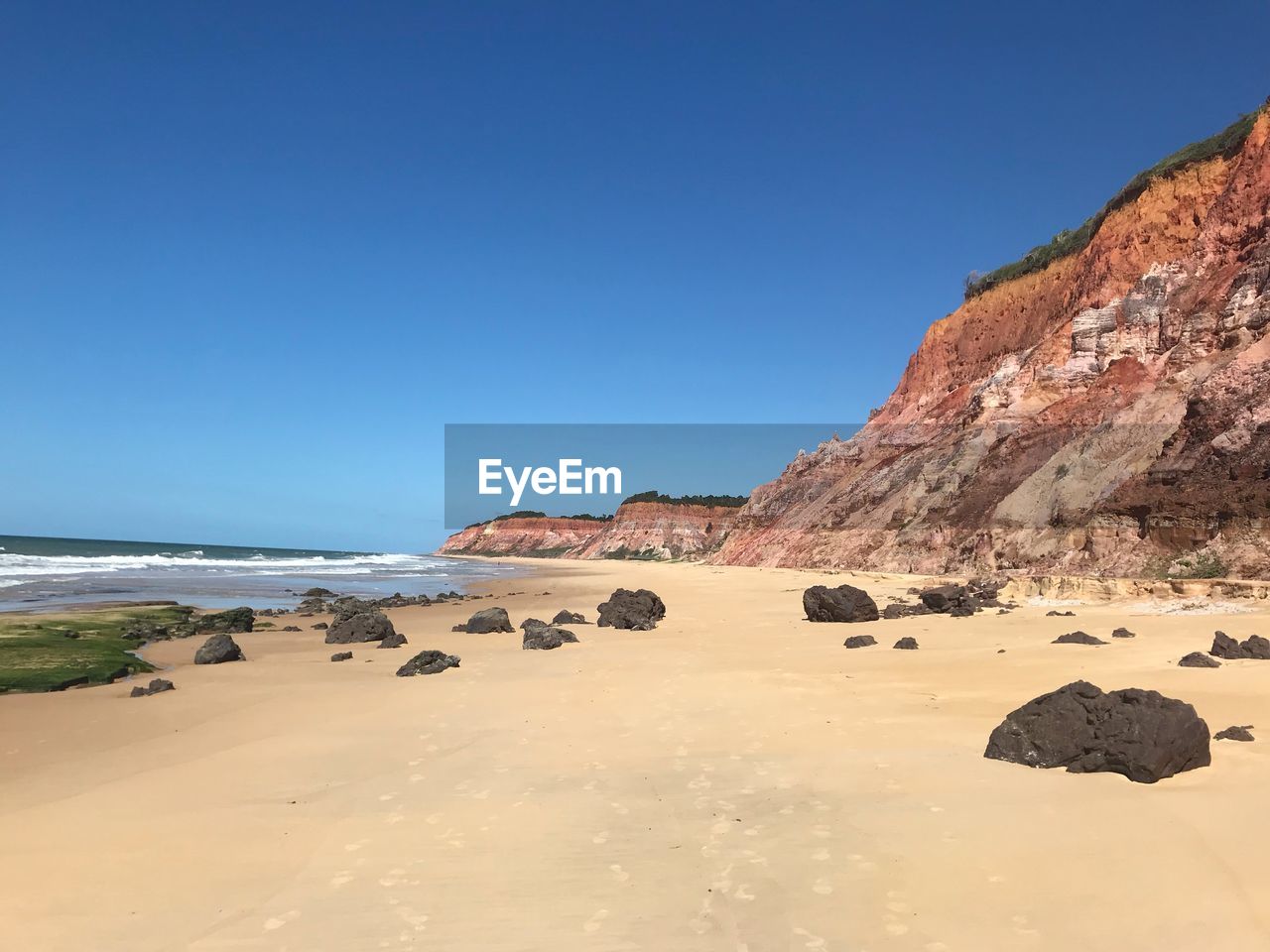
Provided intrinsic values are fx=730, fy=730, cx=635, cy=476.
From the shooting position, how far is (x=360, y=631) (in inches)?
720

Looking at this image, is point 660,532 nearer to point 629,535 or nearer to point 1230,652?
point 629,535

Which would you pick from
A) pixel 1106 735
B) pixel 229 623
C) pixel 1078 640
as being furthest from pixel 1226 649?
pixel 229 623

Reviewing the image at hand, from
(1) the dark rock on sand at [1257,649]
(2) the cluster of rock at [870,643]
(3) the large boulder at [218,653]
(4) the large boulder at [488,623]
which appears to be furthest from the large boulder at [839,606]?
(3) the large boulder at [218,653]

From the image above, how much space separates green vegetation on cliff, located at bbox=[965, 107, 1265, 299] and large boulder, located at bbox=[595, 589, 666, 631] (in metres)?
42.6

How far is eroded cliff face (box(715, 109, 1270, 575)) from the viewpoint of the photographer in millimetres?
25141

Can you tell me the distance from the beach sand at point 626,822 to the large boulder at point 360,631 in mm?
6529

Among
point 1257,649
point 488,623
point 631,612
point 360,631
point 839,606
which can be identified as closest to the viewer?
point 1257,649

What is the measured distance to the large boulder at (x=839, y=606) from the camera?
19.1 m

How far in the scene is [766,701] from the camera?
1021cm

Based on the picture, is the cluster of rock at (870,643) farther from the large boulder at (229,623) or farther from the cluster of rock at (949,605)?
the large boulder at (229,623)

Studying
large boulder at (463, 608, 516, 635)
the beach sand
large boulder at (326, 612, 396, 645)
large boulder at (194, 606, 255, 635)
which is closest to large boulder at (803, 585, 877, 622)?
the beach sand

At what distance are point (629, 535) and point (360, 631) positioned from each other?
110 metres

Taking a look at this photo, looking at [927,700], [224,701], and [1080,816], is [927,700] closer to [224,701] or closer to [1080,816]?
[1080,816]

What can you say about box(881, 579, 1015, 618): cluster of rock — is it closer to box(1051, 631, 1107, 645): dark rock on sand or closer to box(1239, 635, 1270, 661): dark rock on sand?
box(1051, 631, 1107, 645): dark rock on sand
